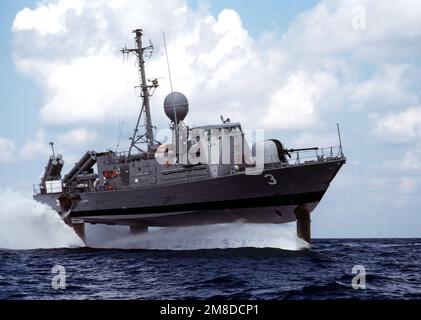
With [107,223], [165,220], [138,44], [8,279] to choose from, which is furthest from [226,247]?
[138,44]

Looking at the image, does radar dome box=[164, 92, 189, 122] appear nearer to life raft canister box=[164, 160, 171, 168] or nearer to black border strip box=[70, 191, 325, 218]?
life raft canister box=[164, 160, 171, 168]

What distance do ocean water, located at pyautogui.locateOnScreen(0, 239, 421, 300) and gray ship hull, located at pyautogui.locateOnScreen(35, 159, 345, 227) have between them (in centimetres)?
189

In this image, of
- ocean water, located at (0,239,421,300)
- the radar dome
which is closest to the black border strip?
ocean water, located at (0,239,421,300)

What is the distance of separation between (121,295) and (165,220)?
15.1 metres

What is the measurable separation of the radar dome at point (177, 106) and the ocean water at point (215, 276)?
8953 mm

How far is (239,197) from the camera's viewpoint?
2805cm

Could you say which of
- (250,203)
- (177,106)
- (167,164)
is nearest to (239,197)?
(250,203)

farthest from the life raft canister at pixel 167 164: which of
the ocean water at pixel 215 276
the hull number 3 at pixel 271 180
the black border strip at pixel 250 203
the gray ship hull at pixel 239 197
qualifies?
the hull number 3 at pixel 271 180

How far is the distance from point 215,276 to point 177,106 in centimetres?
1642

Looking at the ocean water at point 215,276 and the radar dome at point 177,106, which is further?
the radar dome at point 177,106

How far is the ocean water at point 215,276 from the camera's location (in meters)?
16.2

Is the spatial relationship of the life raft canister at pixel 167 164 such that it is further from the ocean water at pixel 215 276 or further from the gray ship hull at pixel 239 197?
the ocean water at pixel 215 276
